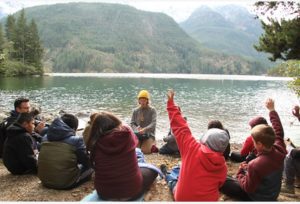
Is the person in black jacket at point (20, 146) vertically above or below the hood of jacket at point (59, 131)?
below

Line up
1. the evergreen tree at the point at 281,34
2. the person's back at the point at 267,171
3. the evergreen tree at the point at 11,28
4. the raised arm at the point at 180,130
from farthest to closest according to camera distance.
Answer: the evergreen tree at the point at 11,28 → the evergreen tree at the point at 281,34 → the person's back at the point at 267,171 → the raised arm at the point at 180,130

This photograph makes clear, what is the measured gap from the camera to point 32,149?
7176mm

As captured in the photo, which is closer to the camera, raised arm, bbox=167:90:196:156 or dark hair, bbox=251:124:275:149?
raised arm, bbox=167:90:196:156

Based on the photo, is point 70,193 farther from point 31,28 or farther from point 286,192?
point 31,28

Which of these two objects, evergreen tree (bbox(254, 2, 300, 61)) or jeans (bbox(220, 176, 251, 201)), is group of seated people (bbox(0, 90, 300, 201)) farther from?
evergreen tree (bbox(254, 2, 300, 61))

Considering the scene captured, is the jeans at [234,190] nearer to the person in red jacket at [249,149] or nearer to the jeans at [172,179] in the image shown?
the jeans at [172,179]

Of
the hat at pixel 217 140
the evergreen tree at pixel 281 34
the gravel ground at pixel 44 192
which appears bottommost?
the gravel ground at pixel 44 192

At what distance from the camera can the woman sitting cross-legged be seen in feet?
17.2

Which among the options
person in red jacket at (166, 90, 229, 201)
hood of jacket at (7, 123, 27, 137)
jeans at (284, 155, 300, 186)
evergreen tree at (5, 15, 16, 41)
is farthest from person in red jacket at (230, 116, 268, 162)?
evergreen tree at (5, 15, 16, 41)

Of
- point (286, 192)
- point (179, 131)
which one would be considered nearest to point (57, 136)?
point (179, 131)

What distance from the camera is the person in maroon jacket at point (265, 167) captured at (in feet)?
17.3

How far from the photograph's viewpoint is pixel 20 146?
277 inches

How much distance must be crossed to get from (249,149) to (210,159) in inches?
154

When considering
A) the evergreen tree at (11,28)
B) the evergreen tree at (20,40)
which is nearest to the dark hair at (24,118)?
the evergreen tree at (20,40)
